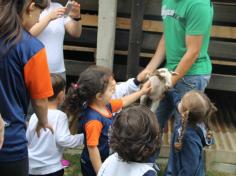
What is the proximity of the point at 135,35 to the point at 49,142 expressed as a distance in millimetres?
1893

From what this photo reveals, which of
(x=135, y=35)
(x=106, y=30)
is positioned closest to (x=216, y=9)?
(x=135, y=35)

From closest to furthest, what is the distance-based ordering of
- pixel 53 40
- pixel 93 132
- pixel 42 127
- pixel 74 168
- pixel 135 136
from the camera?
1. pixel 135 136
2. pixel 42 127
3. pixel 93 132
4. pixel 53 40
5. pixel 74 168

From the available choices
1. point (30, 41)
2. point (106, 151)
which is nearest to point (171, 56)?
point (106, 151)

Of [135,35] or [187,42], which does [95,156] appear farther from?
[135,35]

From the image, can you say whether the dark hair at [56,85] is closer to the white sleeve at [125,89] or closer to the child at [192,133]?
the white sleeve at [125,89]

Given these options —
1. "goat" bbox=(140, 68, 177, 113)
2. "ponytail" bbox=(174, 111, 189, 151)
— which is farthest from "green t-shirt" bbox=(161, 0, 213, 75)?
"ponytail" bbox=(174, 111, 189, 151)

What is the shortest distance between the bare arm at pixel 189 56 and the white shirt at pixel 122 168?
1.20 m

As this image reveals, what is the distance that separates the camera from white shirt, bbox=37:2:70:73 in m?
3.59

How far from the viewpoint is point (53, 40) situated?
361 centimetres

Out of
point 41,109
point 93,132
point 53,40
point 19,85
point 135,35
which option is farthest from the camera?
point 135,35

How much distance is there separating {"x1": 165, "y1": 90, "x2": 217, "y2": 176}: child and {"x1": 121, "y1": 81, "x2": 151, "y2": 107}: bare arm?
0.90ft

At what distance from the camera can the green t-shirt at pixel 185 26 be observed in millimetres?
3049

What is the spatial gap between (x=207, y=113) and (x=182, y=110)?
0.56 feet

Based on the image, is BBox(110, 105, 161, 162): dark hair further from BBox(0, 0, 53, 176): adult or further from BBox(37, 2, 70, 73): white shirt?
BBox(37, 2, 70, 73): white shirt
